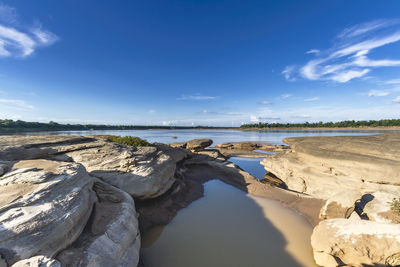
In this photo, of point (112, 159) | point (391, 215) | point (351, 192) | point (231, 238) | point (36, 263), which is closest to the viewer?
point (36, 263)

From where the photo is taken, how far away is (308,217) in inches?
294

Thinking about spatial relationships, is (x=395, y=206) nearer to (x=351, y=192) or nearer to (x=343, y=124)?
(x=351, y=192)

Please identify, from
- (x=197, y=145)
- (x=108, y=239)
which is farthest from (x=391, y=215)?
(x=197, y=145)

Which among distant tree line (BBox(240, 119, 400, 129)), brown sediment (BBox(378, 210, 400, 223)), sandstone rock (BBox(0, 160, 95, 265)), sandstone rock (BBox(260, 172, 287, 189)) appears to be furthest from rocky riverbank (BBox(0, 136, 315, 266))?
distant tree line (BBox(240, 119, 400, 129))

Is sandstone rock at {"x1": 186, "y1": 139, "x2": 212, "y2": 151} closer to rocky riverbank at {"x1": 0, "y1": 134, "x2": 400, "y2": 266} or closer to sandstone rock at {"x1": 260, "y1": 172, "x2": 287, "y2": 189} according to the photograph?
rocky riverbank at {"x1": 0, "y1": 134, "x2": 400, "y2": 266}

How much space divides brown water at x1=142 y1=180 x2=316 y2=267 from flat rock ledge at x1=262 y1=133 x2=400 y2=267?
101 cm

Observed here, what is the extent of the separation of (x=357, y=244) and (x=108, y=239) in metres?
6.95

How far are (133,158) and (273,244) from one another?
285 inches

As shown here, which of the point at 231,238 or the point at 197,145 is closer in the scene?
the point at 231,238

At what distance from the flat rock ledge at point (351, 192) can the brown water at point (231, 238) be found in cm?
101

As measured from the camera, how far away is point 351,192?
697 centimetres

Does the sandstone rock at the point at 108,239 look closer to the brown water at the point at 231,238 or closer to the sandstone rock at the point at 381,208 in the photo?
the brown water at the point at 231,238

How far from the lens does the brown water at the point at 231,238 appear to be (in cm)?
502

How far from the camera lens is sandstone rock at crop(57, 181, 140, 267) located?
320cm
